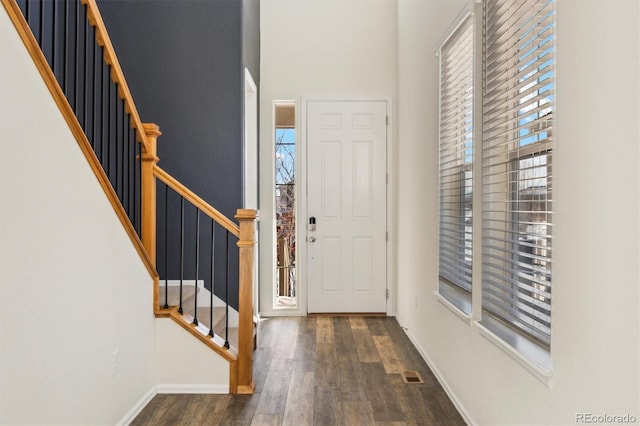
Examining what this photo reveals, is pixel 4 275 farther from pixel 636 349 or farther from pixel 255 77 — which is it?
pixel 255 77

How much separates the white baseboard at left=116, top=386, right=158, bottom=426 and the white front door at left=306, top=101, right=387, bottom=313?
2.27 m

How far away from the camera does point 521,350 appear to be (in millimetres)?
1937

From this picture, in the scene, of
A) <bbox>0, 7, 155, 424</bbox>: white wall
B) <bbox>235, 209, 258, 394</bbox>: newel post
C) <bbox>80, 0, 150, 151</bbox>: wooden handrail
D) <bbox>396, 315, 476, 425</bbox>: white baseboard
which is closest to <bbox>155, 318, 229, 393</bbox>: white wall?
<bbox>235, 209, 258, 394</bbox>: newel post

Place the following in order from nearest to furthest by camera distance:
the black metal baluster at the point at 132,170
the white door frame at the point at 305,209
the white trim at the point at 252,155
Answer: the black metal baluster at the point at 132,170 → the white trim at the point at 252,155 → the white door frame at the point at 305,209

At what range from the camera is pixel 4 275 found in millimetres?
1578

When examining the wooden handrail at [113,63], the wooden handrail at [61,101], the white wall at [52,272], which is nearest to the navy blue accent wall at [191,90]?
the wooden handrail at [113,63]

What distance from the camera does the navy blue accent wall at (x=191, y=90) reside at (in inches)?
156

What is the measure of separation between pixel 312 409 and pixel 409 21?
338 cm

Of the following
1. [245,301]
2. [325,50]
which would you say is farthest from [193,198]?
[325,50]

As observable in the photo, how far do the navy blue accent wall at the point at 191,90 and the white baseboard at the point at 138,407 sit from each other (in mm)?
1162

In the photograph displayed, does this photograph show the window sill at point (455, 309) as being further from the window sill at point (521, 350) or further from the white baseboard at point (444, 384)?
the white baseboard at point (444, 384)

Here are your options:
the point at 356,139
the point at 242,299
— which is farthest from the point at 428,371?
the point at 356,139

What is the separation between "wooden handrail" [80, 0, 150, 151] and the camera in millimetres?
2385

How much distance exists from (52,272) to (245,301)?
1315 mm
